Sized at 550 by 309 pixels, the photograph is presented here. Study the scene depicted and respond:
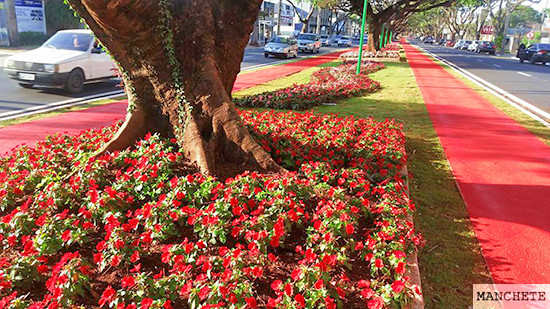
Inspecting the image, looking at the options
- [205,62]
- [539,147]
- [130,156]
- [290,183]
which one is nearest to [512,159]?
[539,147]

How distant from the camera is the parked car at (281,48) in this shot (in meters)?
26.4

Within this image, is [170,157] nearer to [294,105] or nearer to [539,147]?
[294,105]

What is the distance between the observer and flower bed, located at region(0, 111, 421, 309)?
2.43 metres

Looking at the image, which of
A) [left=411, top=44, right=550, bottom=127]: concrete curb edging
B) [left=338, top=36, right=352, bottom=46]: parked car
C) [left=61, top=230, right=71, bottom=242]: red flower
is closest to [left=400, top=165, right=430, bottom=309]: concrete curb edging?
[left=61, top=230, right=71, bottom=242]: red flower

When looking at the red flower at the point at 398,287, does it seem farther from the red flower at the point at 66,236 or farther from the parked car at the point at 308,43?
the parked car at the point at 308,43

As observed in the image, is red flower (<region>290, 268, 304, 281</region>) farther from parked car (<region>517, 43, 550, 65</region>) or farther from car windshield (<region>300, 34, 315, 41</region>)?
car windshield (<region>300, 34, 315, 41</region>)

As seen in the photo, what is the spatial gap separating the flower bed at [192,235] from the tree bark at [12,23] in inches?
1039

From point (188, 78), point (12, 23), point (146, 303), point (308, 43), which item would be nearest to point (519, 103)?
point (188, 78)

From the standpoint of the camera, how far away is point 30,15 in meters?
29.9

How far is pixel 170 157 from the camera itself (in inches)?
159

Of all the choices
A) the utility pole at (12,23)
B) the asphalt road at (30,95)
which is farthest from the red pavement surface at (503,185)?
the utility pole at (12,23)

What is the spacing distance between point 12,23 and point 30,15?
5205mm

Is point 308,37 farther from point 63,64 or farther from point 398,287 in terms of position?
point 398,287

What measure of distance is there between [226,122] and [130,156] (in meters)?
1.12
